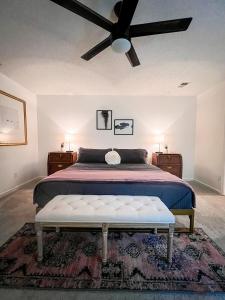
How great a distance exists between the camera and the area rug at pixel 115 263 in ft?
4.57

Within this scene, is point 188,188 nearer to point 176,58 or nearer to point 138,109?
point 176,58

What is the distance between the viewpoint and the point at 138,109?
473cm

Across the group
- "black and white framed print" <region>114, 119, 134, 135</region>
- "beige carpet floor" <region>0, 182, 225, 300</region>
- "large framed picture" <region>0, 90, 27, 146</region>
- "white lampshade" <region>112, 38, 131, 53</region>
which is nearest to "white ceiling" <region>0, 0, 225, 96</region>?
"white lampshade" <region>112, 38, 131, 53</region>

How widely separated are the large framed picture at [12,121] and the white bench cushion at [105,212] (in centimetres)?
233

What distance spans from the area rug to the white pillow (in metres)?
1.83

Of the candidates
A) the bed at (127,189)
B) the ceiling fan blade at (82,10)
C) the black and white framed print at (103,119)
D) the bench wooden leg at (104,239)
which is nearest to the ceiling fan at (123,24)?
the ceiling fan blade at (82,10)

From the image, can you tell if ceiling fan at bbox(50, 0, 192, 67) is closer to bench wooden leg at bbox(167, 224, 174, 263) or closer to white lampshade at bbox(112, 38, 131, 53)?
white lampshade at bbox(112, 38, 131, 53)

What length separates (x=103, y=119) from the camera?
4734 mm

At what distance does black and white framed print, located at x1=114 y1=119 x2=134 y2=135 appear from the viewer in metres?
4.73

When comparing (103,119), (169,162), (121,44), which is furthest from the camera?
(103,119)

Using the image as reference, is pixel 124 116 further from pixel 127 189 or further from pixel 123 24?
pixel 123 24

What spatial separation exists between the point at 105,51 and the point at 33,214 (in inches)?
97.7

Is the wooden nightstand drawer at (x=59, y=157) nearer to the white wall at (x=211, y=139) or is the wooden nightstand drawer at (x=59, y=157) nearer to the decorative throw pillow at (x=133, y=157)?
the decorative throw pillow at (x=133, y=157)

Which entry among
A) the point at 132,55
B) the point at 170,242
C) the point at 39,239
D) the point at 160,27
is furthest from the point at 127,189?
the point at 160,27
